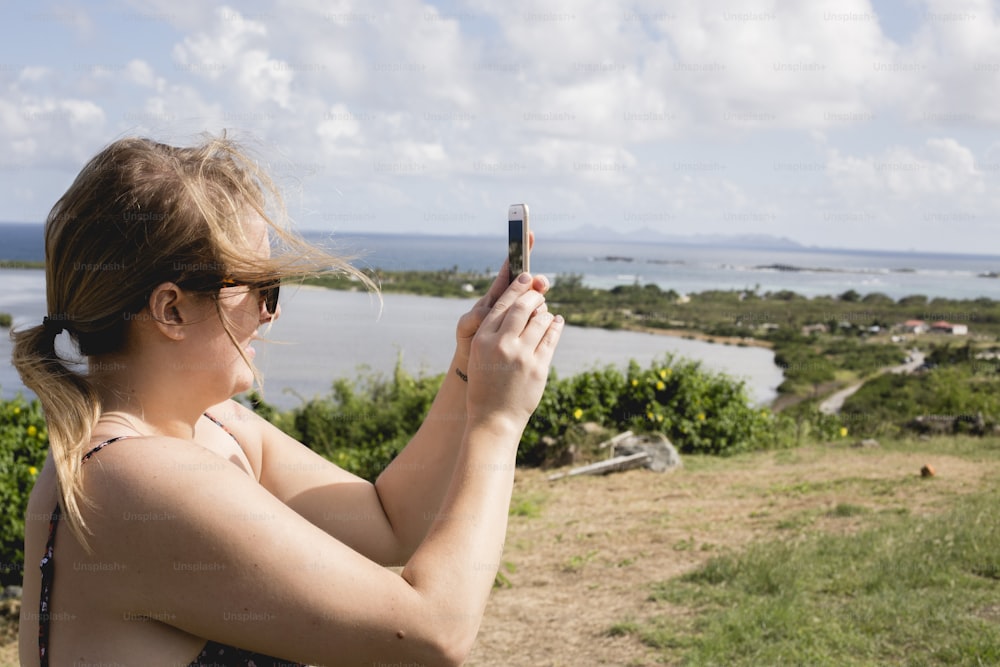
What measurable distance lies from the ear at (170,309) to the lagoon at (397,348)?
9.08 metres

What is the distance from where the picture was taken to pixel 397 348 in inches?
588

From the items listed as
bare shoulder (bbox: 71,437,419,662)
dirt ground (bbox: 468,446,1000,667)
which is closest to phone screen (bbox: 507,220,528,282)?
bare shoulder (bbox: 71,437,419,662)

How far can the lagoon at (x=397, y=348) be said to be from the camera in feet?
48.3

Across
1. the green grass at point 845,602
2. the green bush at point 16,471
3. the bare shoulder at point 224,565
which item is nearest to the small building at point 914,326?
the green grass at point 845,602

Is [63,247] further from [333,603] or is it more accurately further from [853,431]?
[853,431]

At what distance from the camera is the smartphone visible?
1.87 meters

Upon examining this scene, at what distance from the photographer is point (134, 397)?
65.2 inches

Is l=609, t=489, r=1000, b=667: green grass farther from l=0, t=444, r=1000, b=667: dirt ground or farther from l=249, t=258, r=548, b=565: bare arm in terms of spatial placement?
l=249, t=258, r=548, b=565: bare arm

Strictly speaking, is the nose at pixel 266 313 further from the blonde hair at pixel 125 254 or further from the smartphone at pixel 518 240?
the smartphone at pixel 518 240

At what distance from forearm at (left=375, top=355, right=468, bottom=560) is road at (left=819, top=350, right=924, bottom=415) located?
16.2 m

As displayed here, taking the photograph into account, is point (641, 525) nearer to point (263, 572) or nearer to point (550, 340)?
point (550, 340)

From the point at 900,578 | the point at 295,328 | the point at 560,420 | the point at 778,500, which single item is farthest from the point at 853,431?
the point at 295,328

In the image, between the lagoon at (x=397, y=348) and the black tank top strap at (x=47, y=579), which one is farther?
the lagoon at (x=397, y=348)

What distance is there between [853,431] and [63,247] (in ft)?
48.7
